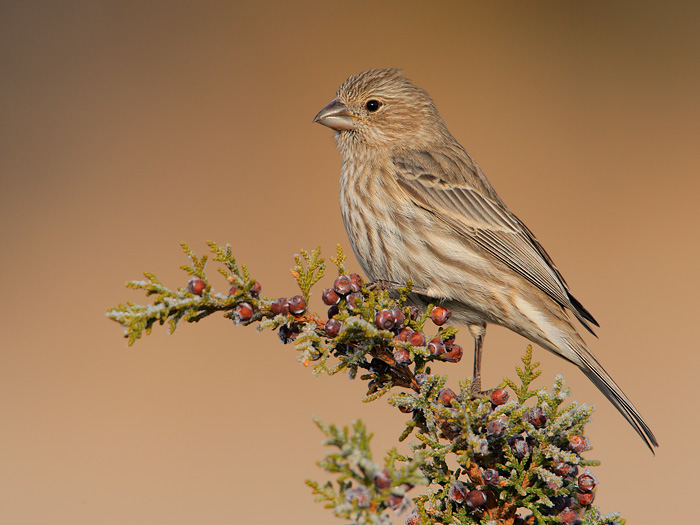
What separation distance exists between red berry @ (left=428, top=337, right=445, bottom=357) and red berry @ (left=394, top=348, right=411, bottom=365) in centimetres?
9

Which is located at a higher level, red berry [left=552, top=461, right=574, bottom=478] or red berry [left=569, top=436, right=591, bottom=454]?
red berry [left=569, top=436, right=591, bottom=454]

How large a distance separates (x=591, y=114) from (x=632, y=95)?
1.27 feet

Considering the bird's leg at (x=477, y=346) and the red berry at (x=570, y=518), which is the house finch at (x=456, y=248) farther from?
the red berry at (x=570, y=518)

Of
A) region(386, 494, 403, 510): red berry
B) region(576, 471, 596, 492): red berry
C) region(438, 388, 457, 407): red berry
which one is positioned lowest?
region(386, 494, 403, 510): red berry

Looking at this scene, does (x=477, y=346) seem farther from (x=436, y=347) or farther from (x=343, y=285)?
(x=343, y=285)

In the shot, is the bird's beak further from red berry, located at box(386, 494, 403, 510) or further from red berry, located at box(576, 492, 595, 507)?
red berry, located at box(386, 494, 403, 510)

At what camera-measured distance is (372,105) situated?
381 cm

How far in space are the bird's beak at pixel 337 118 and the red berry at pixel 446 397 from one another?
202 centimetres

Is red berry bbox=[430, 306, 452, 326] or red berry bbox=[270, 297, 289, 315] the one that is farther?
red berry bbox=[430, 306, 452, 326]

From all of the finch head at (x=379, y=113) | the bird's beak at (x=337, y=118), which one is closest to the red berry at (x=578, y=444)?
the finch head at (x=379, y=113)

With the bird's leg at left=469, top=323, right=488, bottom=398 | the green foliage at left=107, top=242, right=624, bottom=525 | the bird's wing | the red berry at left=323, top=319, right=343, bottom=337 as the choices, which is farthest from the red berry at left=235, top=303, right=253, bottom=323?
the bird's wing

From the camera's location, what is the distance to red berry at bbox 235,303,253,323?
2.00m

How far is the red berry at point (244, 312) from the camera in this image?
1999mm

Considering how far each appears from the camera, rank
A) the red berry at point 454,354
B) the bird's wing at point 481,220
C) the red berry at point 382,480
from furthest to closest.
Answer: the bird's wing at point 481,220 → the red berry at point 454,354 → the red berry at point 382,480
